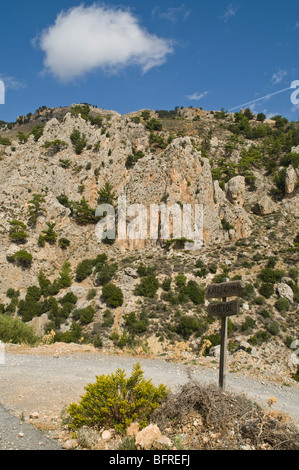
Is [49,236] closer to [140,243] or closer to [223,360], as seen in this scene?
[140,243]

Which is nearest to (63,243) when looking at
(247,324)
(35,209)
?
(35,209)

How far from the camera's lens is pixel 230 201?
40688 mm

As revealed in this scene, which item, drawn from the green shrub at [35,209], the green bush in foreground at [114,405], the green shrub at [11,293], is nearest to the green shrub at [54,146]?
the green shrub at [35,209]

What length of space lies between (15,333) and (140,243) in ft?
73.6

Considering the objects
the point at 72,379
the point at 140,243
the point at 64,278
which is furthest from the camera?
the point at 140,243

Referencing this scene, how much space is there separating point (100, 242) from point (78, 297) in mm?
8924

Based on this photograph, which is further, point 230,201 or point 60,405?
point 230,201

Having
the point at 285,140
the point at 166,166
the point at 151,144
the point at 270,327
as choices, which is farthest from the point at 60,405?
the point at 285,140

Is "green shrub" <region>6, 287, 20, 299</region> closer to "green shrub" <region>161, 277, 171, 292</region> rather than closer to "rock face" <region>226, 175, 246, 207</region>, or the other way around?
"green shrub" <region>161, 277, 171, 292</region>

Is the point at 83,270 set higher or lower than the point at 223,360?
higher

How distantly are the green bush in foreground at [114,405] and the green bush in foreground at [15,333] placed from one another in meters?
10.2

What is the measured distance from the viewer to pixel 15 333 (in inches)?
568

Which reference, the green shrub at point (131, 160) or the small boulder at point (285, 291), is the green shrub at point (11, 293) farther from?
the small boulder at point (285, 291)

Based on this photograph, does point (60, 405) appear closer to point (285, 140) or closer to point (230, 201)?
point (230, 201)
